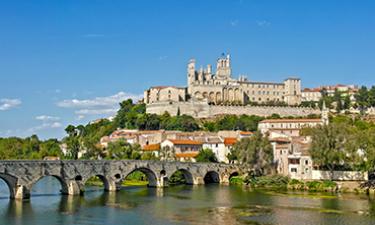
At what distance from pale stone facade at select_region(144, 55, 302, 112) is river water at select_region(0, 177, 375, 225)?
67.2 m

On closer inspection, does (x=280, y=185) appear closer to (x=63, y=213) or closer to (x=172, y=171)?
(x=172, y=171)

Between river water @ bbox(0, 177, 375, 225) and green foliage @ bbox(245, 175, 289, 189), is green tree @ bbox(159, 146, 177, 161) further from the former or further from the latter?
river water @ bbox(0, 177, 375, 225)

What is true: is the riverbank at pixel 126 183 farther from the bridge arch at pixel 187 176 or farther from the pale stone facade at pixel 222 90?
Result: the pale stone facade at pixel 222 90

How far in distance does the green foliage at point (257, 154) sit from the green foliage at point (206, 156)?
10.8 metres

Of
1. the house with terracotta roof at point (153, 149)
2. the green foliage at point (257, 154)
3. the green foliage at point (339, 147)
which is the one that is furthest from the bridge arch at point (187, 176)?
the green foliage at point (339, 147)

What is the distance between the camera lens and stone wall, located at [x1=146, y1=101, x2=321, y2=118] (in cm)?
12000

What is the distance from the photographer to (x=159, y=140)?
301 ft

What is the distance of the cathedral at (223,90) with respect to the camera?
124875 mm

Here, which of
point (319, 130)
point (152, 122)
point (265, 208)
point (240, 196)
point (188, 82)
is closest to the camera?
point (265, 208)

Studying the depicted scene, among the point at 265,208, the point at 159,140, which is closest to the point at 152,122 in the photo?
the point at 159,140

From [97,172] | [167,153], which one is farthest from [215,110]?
[97,172]

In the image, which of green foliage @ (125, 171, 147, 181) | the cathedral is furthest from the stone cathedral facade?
green foliage @ (125, 171, 147, 181)

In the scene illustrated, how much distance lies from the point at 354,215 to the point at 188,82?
9372 centimetres

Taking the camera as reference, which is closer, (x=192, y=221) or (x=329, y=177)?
(x=192, y=221)
